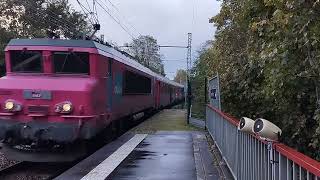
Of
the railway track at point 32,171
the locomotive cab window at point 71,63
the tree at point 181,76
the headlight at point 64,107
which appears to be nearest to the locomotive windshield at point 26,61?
the locomotive cab window at point 71,63

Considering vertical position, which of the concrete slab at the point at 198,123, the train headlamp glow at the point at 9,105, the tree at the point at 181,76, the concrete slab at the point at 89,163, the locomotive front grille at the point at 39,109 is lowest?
the concrete slab at the point at 89,163

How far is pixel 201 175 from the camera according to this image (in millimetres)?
10289

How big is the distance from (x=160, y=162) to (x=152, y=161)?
0.23 metres

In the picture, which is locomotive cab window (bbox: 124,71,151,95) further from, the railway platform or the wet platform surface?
the wet platform surface

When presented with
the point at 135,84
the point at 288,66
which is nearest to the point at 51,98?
the point at 288,66

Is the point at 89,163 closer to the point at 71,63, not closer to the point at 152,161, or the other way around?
the point at 152,161

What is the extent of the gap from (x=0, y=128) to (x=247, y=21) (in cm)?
607

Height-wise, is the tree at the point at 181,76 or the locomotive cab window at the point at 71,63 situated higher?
the tree at the point at 181,76

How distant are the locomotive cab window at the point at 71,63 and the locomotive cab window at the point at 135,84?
4.86 m

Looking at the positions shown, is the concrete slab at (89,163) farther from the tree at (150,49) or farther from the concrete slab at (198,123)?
the tree at (150,49)

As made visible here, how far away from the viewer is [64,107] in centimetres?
1224

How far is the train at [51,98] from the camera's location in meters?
12.1

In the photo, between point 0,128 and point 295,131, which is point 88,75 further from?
point 295,131

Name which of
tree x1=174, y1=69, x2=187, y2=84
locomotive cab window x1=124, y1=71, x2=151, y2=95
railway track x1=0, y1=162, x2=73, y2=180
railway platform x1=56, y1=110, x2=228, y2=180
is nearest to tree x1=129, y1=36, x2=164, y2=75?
tree x1=174, y1=69, x2=187, y2=84
